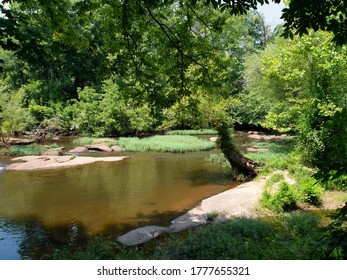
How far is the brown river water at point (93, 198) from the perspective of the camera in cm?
933

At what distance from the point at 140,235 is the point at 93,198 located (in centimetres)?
473

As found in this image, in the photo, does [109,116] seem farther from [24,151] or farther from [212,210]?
[212,210]

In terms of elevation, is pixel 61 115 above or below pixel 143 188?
above

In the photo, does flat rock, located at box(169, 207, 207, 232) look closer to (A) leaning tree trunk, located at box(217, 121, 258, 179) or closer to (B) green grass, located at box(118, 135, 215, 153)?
(A) leaning tree trunk, located at box(217, 121, 258, 179)

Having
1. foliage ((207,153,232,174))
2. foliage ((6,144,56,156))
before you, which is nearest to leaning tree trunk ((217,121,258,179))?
foliage ((207,153,232,174))

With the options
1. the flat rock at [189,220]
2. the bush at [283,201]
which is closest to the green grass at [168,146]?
the flat rock at [189,220]

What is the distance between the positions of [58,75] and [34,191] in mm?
32387

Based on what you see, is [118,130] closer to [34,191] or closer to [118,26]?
[34,191]

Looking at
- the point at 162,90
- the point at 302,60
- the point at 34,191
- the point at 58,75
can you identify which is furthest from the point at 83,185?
the point at 58,75

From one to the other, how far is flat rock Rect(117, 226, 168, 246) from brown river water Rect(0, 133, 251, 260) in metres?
0.72

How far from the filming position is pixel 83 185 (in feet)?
48.1

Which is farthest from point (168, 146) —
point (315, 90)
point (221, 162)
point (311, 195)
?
point (311, 195)

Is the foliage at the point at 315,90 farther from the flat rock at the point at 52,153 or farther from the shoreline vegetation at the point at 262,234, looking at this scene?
the flat rock at the point at 52,153

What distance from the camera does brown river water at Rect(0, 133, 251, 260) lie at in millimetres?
9328
